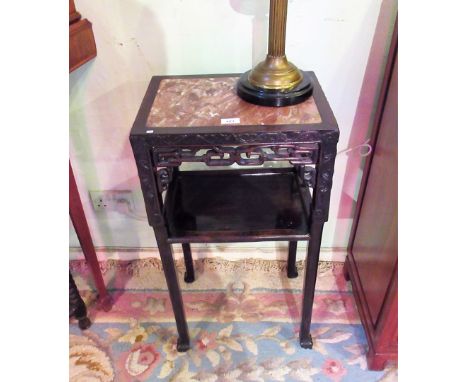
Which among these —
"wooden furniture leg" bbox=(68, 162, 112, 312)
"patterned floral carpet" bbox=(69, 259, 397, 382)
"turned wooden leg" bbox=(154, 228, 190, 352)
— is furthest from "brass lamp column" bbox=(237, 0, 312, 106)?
"patterned floral carpet" bbox=(69, 259, 397, 382)

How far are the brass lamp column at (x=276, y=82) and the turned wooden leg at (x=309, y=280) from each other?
0.94 ft

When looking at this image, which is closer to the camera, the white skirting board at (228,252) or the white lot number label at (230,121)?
the white lot number label at (230,121)

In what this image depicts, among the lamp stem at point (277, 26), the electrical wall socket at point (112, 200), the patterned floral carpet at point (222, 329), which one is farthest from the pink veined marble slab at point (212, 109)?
the patterned floral carpet at point (222, 329)

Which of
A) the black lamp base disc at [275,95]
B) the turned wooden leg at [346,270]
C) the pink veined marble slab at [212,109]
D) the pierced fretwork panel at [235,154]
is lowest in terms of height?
the turned wooden leg at [346,270]

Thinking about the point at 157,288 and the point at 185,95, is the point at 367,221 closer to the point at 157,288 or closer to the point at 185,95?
the point at 185,95

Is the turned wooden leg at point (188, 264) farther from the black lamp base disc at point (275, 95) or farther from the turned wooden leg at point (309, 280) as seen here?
the black lamp base disc at point (275, 95)

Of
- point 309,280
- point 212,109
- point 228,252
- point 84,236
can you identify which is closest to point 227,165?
point 212,109

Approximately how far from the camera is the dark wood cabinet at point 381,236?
0.93 metres

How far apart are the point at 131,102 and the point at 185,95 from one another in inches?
10.3

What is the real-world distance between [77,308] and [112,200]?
347 mm

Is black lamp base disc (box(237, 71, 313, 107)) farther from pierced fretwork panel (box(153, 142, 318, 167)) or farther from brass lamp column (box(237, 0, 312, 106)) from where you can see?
pierced fretwork panel (box(153, 142, 318, 167))

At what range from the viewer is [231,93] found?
92cm

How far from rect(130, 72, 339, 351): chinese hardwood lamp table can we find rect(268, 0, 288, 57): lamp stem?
0.41 feet
